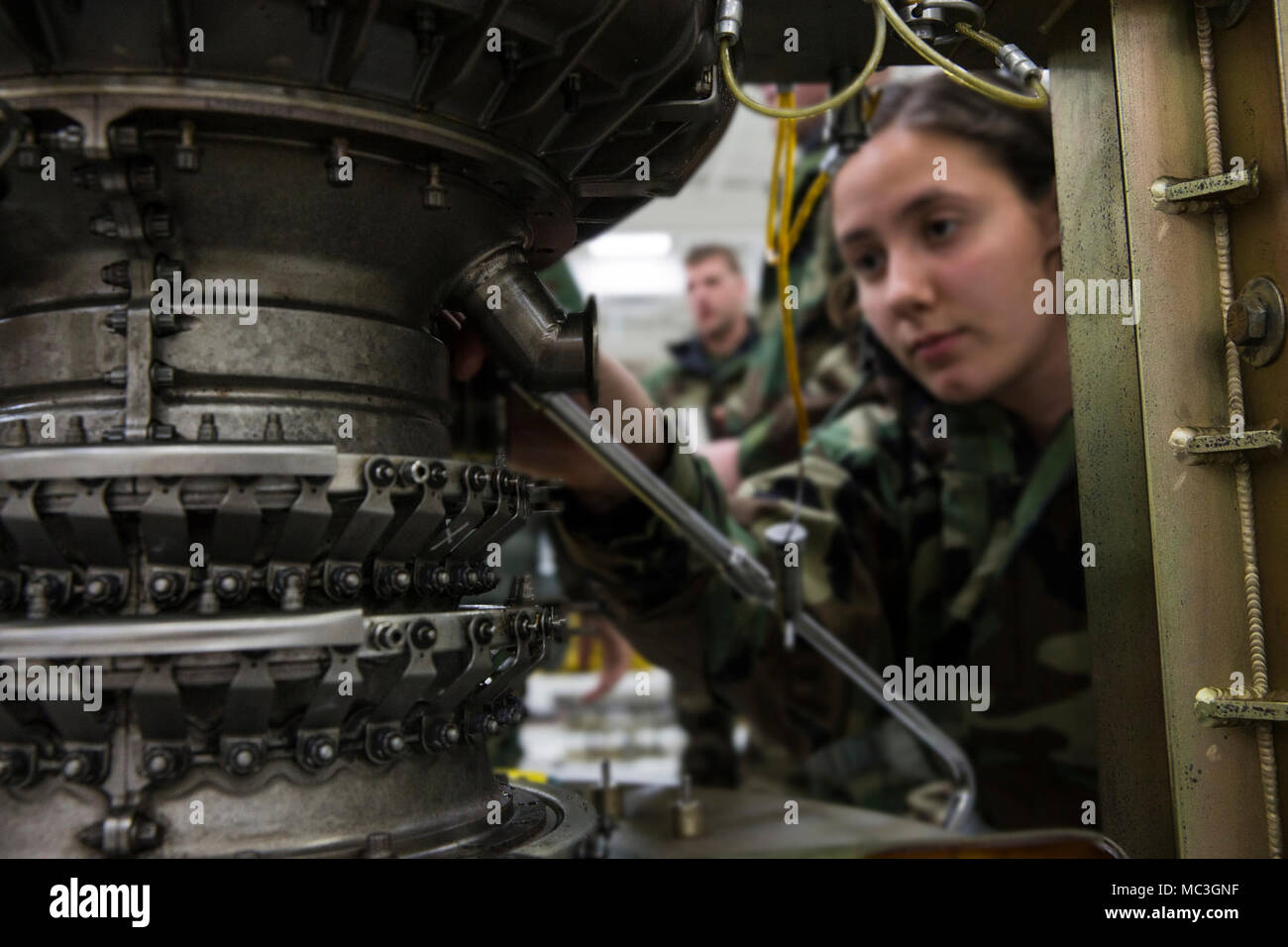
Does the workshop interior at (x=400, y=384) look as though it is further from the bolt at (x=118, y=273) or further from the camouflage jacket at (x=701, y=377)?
the camouflage jacket at (x=701, y=377)

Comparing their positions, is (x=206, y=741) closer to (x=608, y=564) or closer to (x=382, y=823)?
(x=382, y=823)

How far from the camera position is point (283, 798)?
0.71 meters

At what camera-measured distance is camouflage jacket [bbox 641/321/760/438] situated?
431cm

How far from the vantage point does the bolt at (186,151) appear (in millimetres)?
683

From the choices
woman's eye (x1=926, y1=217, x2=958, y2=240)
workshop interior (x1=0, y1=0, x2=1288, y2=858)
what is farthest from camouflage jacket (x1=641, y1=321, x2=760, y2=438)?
workshop interior (x1=0, y1=0, x2=1288, y2=858)

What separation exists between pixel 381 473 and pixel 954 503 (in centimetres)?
186

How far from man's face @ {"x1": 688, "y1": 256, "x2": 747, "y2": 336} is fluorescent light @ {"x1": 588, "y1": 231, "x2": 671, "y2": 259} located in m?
0.82

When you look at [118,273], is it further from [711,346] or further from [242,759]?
[711,346]

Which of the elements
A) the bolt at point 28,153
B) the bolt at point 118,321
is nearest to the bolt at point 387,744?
the bolt at point 118,321

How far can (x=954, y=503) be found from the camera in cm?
235

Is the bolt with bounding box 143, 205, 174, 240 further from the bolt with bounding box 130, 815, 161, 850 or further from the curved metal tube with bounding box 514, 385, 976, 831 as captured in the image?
the curved metal tube with bounding box 514, 385, 976, 831

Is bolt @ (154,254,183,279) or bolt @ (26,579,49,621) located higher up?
bolt @ (154,254,183,279)

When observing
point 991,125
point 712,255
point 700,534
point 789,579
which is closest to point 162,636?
point 700,534

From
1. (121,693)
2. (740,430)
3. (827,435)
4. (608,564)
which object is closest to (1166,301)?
(121,693)
